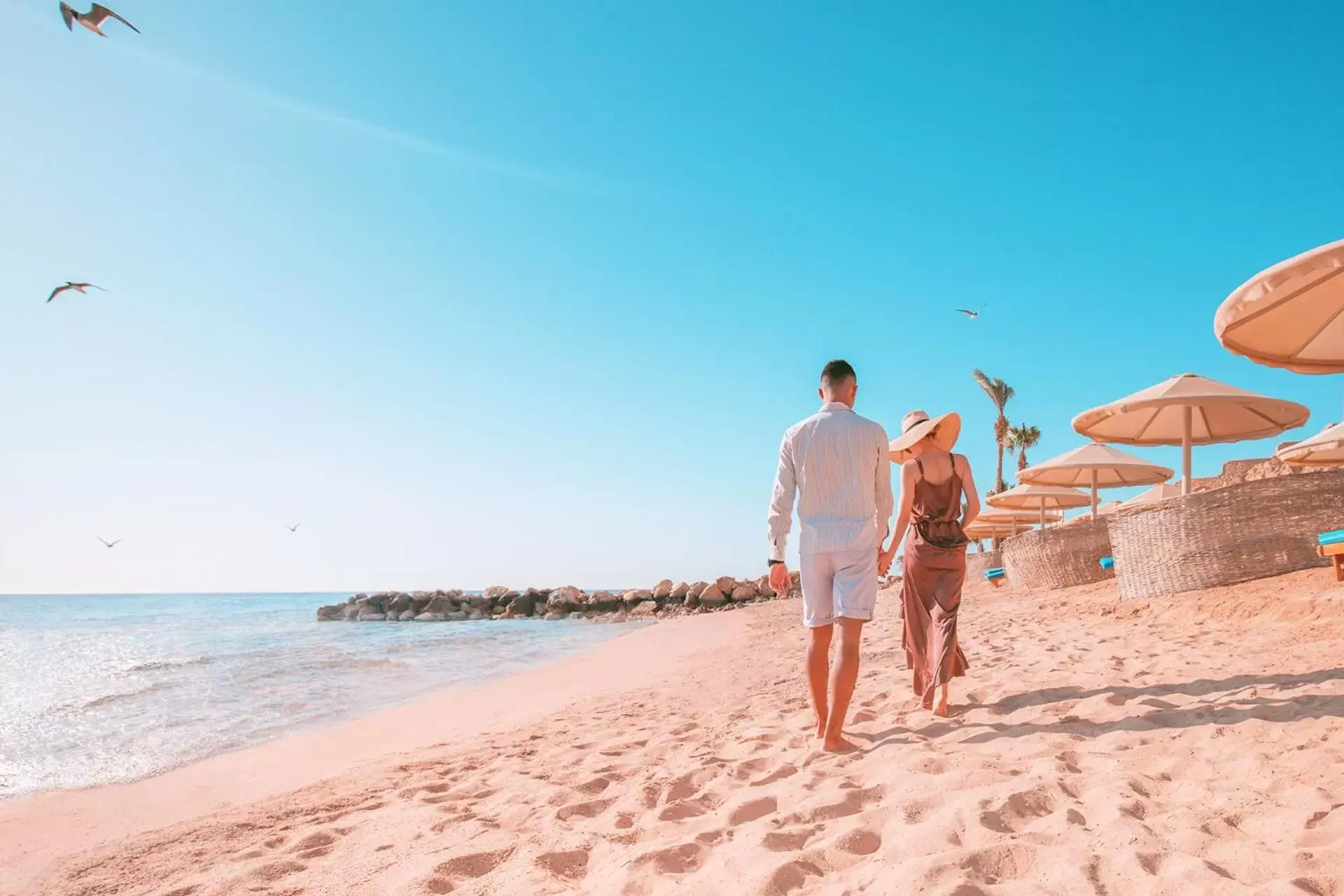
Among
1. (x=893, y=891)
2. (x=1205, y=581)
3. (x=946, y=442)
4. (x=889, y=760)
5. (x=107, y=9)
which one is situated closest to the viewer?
(x=893, y=891)

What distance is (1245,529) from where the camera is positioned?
696cm

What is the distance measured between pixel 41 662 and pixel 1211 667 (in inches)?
A: 716

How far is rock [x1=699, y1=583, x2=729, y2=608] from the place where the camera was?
2702 cm

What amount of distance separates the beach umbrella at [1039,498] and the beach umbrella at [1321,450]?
423cm

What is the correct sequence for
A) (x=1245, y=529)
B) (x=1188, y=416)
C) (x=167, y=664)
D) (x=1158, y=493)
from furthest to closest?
(x=1158, y=493)
(x=167, y=664)
(x=1188, y=416)
(x=1245, y=529)

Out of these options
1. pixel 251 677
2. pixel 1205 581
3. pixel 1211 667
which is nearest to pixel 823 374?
pixel 1211 667

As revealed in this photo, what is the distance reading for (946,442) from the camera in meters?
4.26

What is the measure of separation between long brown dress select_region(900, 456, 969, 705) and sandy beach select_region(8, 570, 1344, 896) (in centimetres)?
30

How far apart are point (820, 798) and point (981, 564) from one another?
58.9ft

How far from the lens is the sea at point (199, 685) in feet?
19.3

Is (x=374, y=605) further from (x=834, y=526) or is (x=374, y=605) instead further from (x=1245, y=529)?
(x=834, y=526)

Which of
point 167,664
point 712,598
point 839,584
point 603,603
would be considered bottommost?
point 167,664

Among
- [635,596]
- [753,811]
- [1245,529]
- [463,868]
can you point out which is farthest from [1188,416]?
[635,596]

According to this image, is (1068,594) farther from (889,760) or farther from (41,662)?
(41,662)
